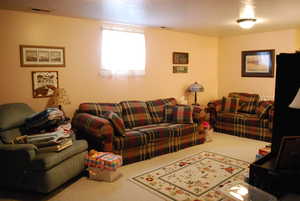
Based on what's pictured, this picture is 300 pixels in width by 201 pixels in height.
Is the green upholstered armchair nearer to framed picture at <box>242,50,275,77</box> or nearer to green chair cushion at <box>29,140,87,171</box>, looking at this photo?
green chair cushion at <box>29,140,87,171</box>

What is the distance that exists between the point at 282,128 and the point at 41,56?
3450mm

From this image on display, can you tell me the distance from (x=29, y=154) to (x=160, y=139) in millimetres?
2050

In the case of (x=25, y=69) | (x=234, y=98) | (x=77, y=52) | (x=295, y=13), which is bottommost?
(x=234, y=98)

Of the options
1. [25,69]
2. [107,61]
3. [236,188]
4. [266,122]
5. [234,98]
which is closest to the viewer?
[236,188]

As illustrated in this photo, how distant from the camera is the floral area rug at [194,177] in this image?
2.87 meters

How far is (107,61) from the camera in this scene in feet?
15.0

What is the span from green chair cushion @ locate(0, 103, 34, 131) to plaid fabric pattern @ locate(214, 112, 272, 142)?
3968 mm

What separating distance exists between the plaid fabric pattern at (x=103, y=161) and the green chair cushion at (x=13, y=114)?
1013 millimetres

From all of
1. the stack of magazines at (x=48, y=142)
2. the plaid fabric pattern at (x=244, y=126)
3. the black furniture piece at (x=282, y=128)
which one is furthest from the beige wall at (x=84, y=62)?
the black furniture piece at (x=282, y=128)

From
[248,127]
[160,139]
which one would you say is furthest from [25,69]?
[248,127]

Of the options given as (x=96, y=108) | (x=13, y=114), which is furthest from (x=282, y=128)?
(x=13, y=114)

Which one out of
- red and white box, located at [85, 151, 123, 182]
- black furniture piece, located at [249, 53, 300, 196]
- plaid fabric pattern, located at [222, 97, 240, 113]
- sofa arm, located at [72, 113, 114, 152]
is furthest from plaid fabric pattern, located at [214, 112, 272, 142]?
black furniture piece, located at [249, 53, 300, 196]

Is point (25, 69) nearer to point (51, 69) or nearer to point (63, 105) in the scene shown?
point (51, 69)

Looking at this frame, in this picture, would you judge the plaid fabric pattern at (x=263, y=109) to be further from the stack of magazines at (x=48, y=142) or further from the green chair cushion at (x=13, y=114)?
the green chair cushion at (x=13, y=114)
